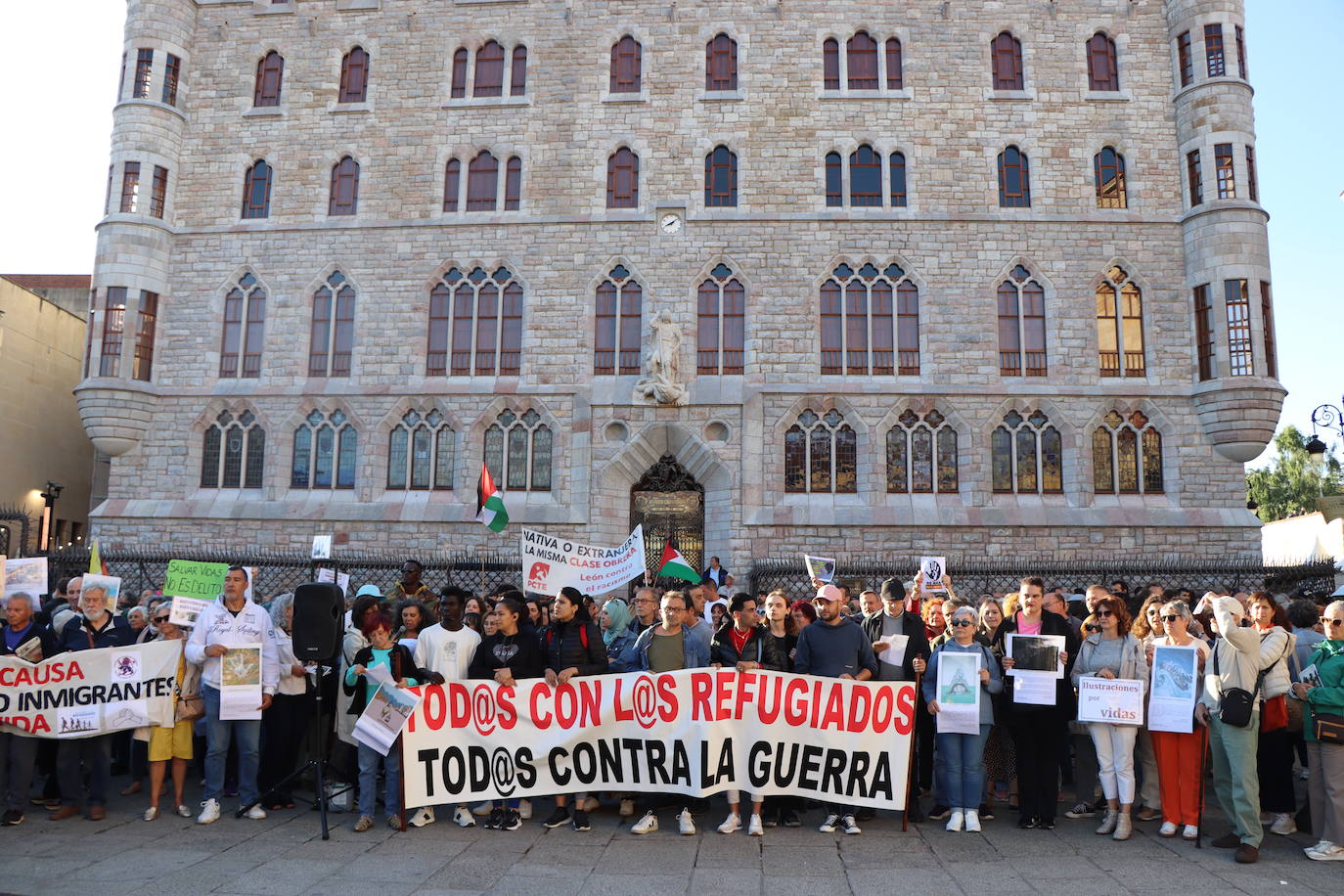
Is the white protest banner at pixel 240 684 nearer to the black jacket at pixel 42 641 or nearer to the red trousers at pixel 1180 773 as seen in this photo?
the black jacket at pixel 42 641

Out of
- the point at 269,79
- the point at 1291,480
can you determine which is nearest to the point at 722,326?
the point at 269,79

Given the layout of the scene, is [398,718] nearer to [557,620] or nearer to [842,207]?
[557,620]

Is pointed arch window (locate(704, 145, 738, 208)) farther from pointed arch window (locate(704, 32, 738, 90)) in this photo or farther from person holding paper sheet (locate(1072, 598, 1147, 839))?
person holding paper sheet (locate(1072, 598, 1147, 839))

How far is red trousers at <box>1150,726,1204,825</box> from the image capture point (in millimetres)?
6914

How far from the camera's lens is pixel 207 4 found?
22.8 metres

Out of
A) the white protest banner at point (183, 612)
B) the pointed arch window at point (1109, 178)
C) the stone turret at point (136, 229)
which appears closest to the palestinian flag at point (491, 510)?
the white protest banner at point (183, 612)

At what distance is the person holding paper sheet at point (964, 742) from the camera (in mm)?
7113

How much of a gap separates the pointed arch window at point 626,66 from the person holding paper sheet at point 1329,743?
18816mm

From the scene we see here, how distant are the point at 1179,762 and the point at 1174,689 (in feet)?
2.00

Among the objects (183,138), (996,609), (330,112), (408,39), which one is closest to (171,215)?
(183,138)

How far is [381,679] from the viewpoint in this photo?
23.4 feet

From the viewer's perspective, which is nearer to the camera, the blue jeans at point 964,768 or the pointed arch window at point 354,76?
the blue jeans at point 964,768

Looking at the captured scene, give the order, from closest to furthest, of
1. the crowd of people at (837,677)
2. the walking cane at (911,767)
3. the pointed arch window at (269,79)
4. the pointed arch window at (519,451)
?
the crowd of people at (837,677)
the walking cane at (911,767)
the pointed arch window at (519,451)
the pointed arch window at (269,79)

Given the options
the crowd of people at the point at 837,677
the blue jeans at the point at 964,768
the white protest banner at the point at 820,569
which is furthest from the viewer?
the white protest banner at the point at 820,569
